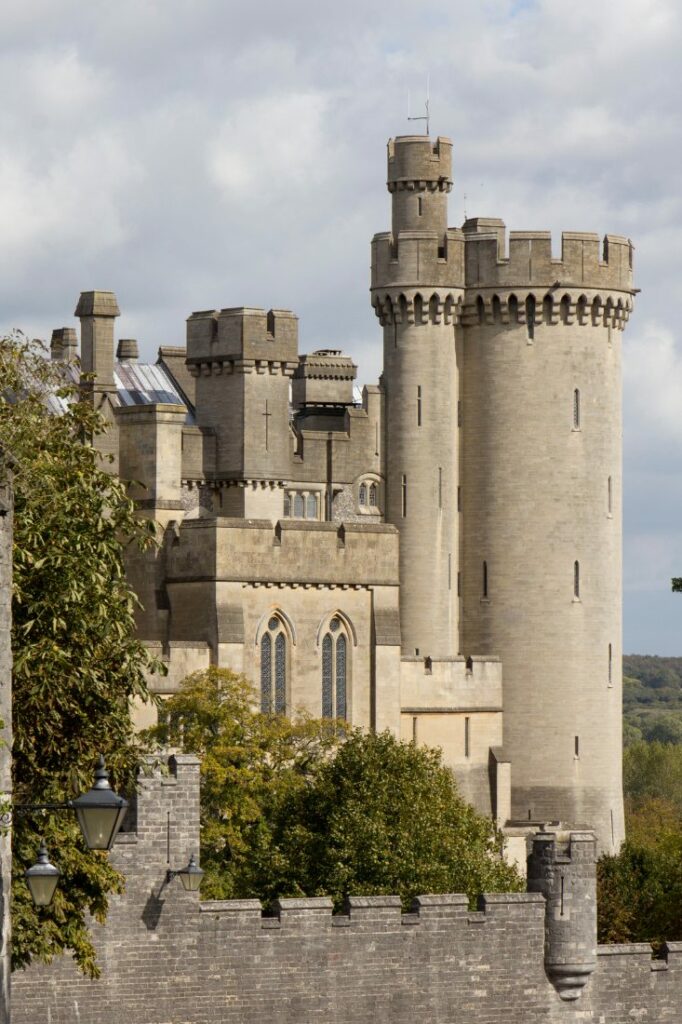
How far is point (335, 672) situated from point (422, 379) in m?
12.8

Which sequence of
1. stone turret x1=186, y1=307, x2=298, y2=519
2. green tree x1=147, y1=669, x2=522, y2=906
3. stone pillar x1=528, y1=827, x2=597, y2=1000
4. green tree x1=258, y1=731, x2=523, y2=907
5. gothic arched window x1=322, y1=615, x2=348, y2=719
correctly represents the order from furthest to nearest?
stone turret x1=186, y1=307, x2=298, y2=519
gothic arched window x1=322, y1=615, x2=348, y2=719
green tree x1=147, y1=669, x2=522, y2=906
green tree x1=258, y1=731, x2=523, y2=907
stone pillar x1=528, y1=827, x2=597, y2=1000

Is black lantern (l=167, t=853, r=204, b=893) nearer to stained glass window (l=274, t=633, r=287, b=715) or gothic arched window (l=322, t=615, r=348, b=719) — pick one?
stained glass window (l=274, t=633, r=287, b=715)

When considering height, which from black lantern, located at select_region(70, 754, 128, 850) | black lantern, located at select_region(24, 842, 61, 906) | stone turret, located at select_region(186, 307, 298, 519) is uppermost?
stone turret, located at select_region(186, 307, 298, 519)

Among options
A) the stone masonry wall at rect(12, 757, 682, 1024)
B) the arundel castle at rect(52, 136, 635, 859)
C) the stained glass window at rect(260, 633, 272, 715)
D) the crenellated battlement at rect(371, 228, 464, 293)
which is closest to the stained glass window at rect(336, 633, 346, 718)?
the arundel castle at rect(52, 136, 635, 859)

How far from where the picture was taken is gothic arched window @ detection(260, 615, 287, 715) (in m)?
75.0

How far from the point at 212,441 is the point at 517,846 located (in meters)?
16.1

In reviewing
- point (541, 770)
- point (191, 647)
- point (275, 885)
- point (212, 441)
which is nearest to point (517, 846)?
point (541, 770)

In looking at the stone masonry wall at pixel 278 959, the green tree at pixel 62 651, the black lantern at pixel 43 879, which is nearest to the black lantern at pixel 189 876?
the stone masonry wall at pixel 278 959

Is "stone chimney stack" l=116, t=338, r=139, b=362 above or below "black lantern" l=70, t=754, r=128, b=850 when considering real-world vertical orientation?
above

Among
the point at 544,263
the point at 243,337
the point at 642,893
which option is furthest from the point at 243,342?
the point at 642,893

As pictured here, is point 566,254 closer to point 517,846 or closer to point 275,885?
point 517,846

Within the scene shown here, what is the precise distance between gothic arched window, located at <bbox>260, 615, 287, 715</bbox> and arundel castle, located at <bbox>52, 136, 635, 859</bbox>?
259cm

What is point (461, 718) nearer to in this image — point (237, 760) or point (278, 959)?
point (237, 760)

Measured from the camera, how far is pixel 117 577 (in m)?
33.8
